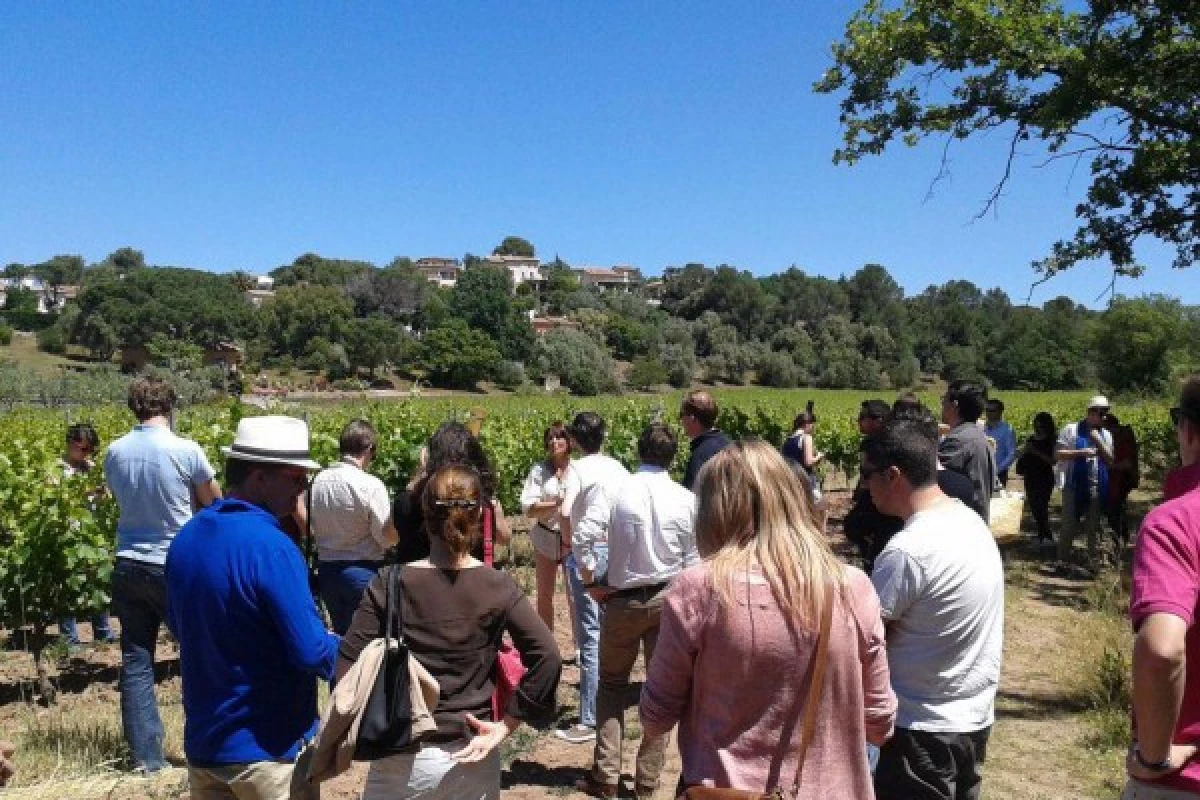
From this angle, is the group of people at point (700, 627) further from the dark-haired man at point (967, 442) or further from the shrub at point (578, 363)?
the shrub at point (578, 363)

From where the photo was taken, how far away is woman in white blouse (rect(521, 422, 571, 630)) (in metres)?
5.55

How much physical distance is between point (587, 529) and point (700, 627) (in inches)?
102

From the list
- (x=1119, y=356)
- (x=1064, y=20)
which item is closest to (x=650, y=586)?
(x=1064, y=20)

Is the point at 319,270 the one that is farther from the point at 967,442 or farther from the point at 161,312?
the point at 967,442

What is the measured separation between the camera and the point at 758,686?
6.27 feet

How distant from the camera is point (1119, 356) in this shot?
56500 millimetres

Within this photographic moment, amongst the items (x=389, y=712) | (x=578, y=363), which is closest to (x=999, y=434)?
(x=389, y=712)

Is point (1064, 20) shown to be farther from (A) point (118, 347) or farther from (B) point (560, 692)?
(A) point (118, 347)

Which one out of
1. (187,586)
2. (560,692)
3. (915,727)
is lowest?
(560,692)

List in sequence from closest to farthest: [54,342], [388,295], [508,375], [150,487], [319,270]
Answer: [150,487]
[508,375]
[54,342]
[388,295]
[319,270]

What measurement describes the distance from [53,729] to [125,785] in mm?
1132

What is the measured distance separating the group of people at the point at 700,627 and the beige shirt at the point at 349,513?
0.93 m

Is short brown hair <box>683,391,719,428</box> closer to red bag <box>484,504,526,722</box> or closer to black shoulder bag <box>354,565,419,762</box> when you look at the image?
red bag <box>484,504,526,722</box>

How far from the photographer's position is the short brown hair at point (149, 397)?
435 cm
